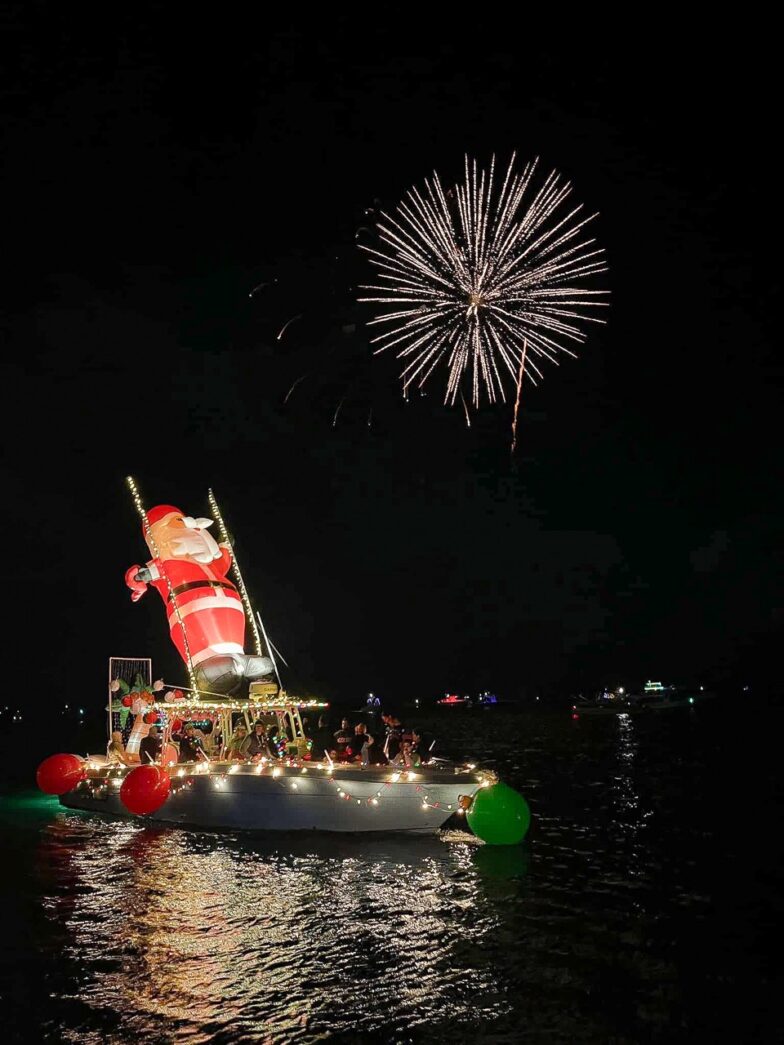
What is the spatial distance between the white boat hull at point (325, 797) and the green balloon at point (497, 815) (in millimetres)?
421

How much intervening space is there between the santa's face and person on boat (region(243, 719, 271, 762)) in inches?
237

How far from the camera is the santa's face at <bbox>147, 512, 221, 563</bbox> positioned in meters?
29.7

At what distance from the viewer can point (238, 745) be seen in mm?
27516

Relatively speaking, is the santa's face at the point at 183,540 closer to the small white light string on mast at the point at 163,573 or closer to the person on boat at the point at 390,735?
the small white light string on mast at the point at 163,573

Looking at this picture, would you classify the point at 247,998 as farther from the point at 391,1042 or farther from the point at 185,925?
the point at 185,925

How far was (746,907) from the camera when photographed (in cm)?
1861

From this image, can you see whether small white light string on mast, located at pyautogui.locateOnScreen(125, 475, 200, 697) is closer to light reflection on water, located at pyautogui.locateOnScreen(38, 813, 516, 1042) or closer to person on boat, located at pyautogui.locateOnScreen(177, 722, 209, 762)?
person on boat, located at pyautogui.locateOnScreen(177, 722, 209, 762)

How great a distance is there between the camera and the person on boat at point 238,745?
27.0 m

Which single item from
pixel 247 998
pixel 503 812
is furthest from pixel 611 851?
pixel 247 998

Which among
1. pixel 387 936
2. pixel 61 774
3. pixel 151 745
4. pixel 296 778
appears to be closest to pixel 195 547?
pixel 151 745

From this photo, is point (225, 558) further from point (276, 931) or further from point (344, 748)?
point (276, 931)

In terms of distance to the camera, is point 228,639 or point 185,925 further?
point 228,639

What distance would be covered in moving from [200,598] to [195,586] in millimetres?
493

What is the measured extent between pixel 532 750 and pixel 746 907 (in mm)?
54379
